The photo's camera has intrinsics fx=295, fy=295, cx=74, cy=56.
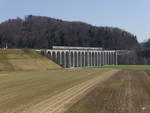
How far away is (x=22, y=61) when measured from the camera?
104m

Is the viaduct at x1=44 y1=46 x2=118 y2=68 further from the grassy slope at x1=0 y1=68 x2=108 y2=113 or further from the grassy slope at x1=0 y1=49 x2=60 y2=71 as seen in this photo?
the grassy slope at x1=0 y1=68 x2=108 y2=113

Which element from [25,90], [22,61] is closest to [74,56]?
[22,61]

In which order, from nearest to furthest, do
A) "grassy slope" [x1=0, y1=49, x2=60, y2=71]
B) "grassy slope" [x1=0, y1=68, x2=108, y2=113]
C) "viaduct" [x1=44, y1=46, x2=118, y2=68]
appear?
"grassy slope" [x1=0, y1=68, x2=108, y2=113] → "grassy slope" [x1=0, y1=49, x2=60, y2=71] → "viaduct" [x1=44, y1=46, x2=118, y2=68]

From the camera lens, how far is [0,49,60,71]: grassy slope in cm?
9445

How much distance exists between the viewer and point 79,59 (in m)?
180

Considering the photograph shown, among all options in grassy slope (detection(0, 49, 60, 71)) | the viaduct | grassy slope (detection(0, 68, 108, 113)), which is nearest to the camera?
grassy slope (detection(0, 68, 108, 113))

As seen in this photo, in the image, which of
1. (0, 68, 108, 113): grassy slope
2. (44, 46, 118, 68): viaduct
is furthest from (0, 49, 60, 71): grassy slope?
(0, 68, 108, 113): grassy slope

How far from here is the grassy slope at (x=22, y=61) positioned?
9445 centimetres

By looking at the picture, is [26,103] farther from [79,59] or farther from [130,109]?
[79,59]

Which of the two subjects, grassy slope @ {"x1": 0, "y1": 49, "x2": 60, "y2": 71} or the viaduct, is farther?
the viaduct

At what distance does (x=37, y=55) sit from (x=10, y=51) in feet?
40.1

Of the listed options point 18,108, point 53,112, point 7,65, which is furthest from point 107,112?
point 7,65

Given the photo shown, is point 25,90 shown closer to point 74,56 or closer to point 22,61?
point 22,61

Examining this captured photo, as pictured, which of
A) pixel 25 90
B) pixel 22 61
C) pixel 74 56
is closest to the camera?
pixel 25 90
